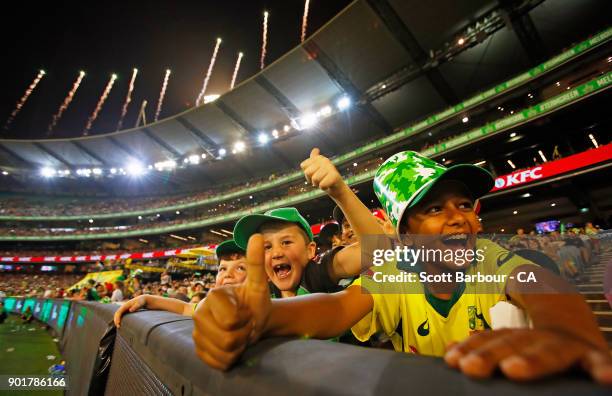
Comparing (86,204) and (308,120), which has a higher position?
(308,120)

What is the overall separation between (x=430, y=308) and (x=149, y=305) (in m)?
2.34

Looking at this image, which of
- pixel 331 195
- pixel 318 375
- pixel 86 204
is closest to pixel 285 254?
pixel 331 195

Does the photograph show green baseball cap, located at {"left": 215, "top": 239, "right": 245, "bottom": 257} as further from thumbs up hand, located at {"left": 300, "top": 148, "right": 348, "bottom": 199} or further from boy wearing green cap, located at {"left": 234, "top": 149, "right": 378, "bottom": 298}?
thumbs up hand, located at {"left": 300, "top": 148, "right": 348, "bottom": 199}

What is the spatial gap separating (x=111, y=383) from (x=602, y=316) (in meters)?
5.69

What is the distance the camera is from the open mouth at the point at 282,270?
2.12 meters

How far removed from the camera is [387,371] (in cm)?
44

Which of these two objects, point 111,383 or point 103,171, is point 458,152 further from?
point 103,171

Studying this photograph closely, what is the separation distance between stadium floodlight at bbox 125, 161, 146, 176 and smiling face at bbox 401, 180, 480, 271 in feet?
138

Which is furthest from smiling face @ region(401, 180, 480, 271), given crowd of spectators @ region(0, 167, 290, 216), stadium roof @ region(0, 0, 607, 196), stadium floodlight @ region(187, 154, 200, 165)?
stadium floodlight @ region(187, 154, 200, 165)

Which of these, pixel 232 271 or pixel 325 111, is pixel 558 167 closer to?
pixel 232 271

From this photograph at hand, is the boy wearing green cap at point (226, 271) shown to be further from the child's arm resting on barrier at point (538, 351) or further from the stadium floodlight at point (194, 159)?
the stadium floodlight at point (194, 159)

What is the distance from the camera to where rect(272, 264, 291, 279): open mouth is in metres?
2.12

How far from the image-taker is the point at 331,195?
1646 millimetres

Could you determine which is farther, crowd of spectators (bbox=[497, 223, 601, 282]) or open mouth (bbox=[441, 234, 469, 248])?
crowd of spectators (bbox=[497, 223, 601, 282])
